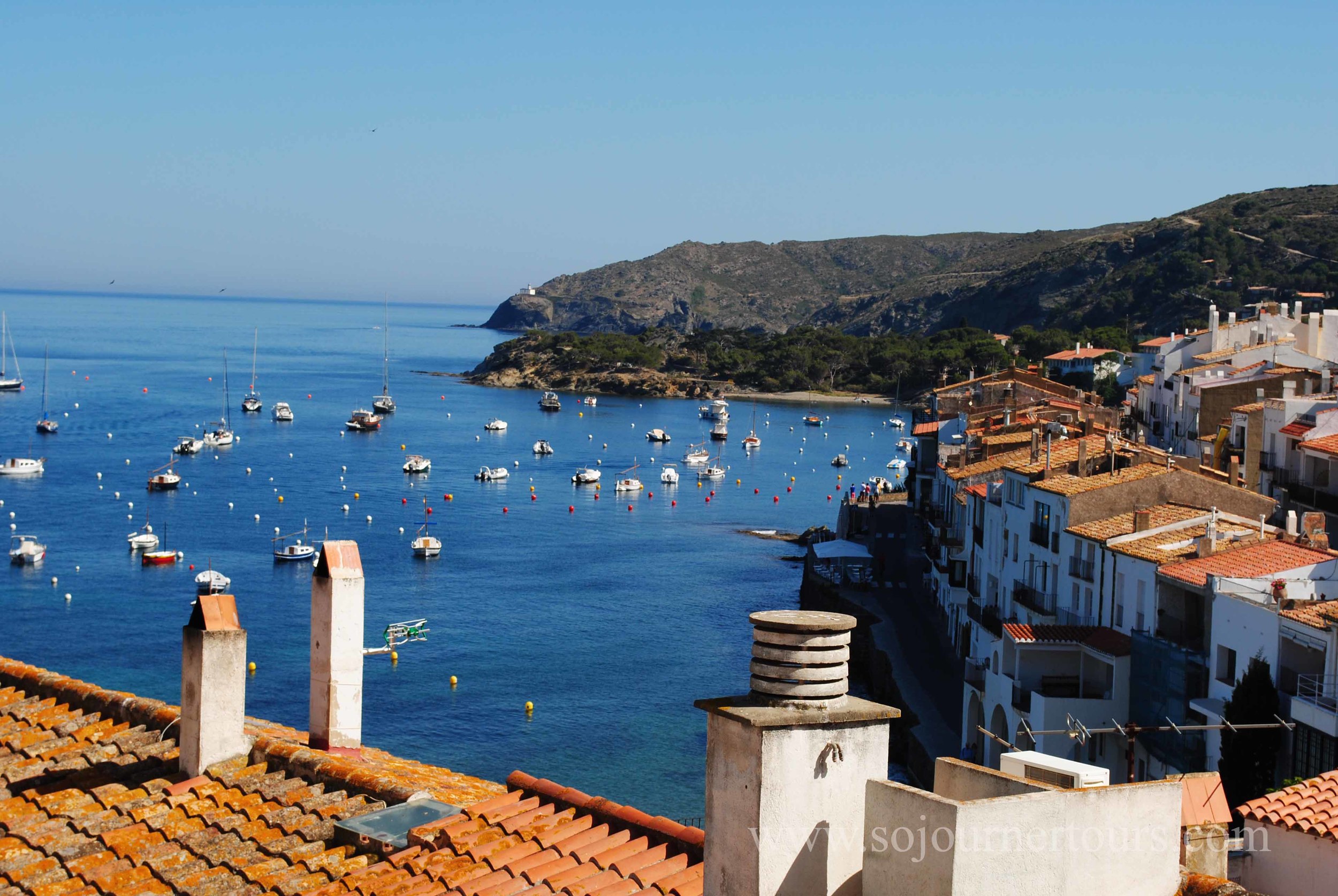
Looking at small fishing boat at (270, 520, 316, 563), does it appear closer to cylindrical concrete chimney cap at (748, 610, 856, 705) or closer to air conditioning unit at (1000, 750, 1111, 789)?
air conditioning unit at (1000, 750, 1111, 789)

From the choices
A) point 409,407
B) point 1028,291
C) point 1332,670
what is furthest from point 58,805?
point 1028,291

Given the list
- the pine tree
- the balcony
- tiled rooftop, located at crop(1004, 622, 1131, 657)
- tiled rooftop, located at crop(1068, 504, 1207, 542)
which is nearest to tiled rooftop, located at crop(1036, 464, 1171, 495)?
tiled rooftop, located at crop(1068, 504, 1207, 542)

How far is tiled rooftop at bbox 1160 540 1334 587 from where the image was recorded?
23.5m

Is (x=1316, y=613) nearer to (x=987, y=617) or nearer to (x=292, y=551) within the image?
(x=987, y=617)

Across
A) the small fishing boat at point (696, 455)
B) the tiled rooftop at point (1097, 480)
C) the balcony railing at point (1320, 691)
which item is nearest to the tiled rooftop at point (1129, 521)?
the tiled rooftop at point (1097, 480)

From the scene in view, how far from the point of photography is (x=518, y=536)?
7162 centimetres

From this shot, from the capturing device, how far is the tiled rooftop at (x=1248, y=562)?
23484 millimetres

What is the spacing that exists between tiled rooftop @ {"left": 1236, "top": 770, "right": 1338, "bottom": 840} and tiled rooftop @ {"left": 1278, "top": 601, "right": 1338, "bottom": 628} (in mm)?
10621

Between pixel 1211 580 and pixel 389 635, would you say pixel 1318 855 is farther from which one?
pixel 389 635

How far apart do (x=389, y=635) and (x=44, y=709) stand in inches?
1461

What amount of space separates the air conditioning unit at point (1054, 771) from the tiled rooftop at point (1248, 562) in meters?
17.6

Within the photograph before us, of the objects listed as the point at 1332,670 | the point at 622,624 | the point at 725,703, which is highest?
the point at 725,703

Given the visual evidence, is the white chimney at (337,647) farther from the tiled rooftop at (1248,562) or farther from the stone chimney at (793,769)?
the tiled rooftop at (1248,562)

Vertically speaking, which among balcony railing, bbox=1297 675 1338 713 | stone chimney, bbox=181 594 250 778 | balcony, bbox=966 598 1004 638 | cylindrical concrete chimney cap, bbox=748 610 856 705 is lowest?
balcony, bbox=966 598 1004 638
